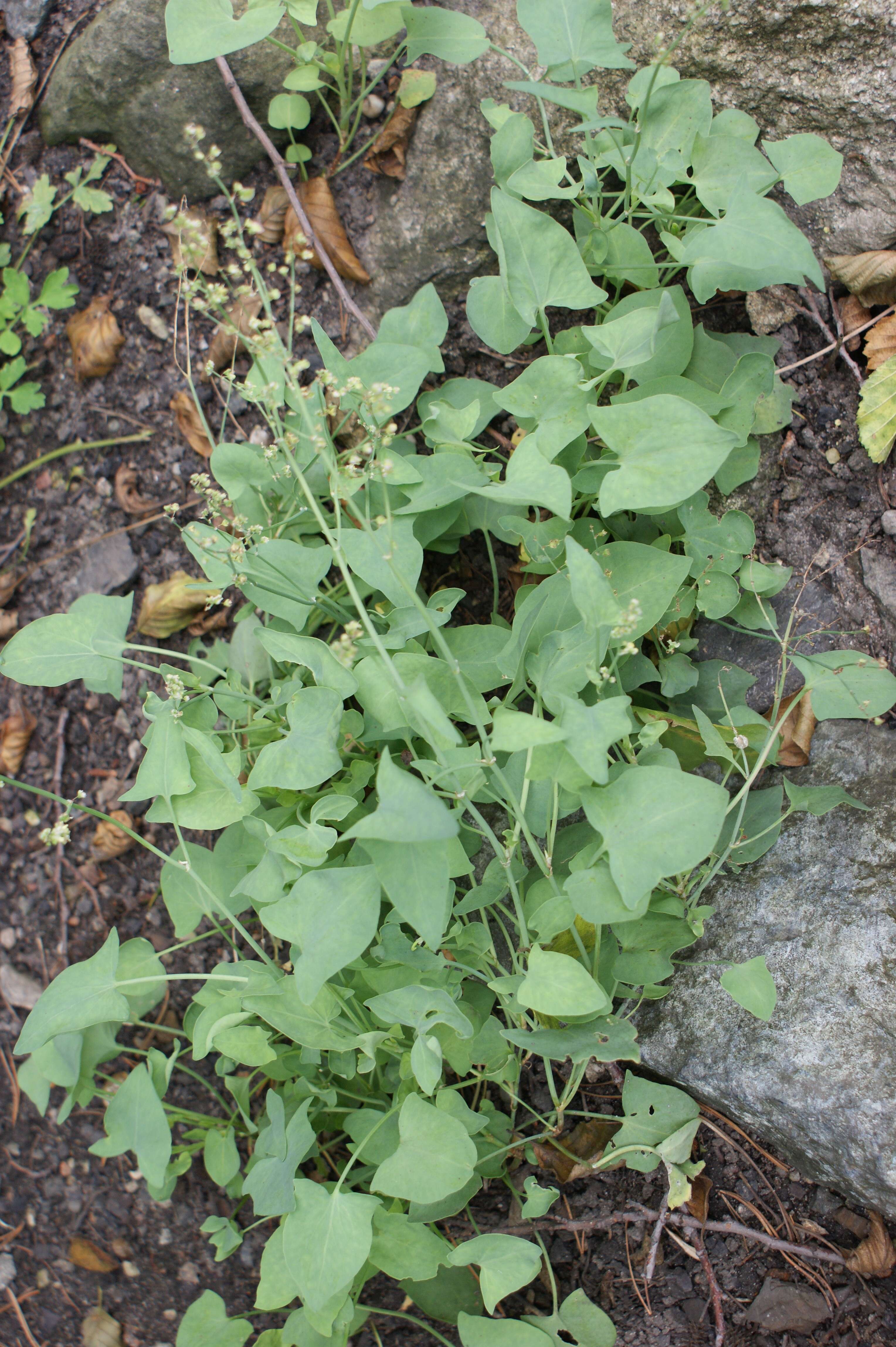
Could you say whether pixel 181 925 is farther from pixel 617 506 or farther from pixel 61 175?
pixel 61 175

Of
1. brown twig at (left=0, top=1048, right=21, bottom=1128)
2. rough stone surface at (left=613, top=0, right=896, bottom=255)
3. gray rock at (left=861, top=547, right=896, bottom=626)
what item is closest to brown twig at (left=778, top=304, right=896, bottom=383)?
rough stone surface at (left=613, top=0, right=896, bottom=255)

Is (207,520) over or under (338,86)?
under

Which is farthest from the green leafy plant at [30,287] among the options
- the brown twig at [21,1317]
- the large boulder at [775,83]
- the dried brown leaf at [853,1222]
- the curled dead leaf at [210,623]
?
the dried brown leaf at [853,1222]

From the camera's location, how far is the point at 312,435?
1.21 m

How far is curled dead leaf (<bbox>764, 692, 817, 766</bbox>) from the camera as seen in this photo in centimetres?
152

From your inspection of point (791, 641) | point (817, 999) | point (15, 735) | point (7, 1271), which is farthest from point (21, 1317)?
point (791, 641)

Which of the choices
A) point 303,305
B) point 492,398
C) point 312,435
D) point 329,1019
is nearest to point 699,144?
point 492,398

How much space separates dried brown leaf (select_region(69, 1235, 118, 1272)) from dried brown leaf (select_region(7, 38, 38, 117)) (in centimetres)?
286

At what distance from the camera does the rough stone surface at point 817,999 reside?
4.30 ft

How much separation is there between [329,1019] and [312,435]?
3.07ft

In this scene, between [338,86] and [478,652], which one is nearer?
[478,652]

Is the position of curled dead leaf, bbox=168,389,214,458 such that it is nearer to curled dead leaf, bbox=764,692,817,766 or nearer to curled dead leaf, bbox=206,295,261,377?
curled dead leaf, bbox=206,295,261,377

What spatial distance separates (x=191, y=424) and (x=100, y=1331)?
7.08ft

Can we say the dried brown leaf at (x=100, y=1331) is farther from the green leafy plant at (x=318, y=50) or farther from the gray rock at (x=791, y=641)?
the green leafy plant at (x=318, y=50)
